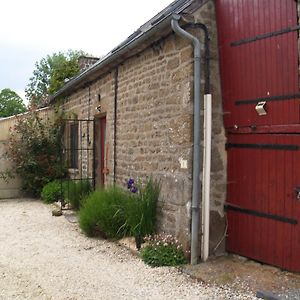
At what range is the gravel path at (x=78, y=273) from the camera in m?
4.22

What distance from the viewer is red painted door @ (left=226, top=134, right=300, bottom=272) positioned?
14.6 feet

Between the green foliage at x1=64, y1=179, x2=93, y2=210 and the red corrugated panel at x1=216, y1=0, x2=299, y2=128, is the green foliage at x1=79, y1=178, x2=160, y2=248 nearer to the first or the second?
the red corrugated panel at x1=216, y1=0, x2=299, y2=128

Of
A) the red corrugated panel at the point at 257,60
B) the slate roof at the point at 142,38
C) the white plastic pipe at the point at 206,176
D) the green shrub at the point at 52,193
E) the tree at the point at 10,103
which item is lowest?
the green shrub at the point at 52,193

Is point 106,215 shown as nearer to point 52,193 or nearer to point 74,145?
point 52,193

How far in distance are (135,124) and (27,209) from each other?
4511 mm

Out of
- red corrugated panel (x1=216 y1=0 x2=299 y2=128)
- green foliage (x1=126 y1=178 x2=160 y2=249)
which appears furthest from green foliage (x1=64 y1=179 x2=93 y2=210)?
red corrugated panel (x1=216 y1=0 x2=299 y2=128)

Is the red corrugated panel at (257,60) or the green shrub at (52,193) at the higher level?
the red corrugated panel at (257,60)

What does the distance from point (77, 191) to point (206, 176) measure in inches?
196

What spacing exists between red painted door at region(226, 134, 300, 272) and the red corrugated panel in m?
0.27

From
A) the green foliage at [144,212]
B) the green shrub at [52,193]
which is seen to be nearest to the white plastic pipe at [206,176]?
the green foliage at [144,212]

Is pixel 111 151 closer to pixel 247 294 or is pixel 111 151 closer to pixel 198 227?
pixel 198 227

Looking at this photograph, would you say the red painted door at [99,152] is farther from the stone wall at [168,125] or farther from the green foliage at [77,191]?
the stone wall at [168,125]

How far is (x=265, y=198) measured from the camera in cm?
477

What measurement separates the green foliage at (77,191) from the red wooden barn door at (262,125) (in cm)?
484
